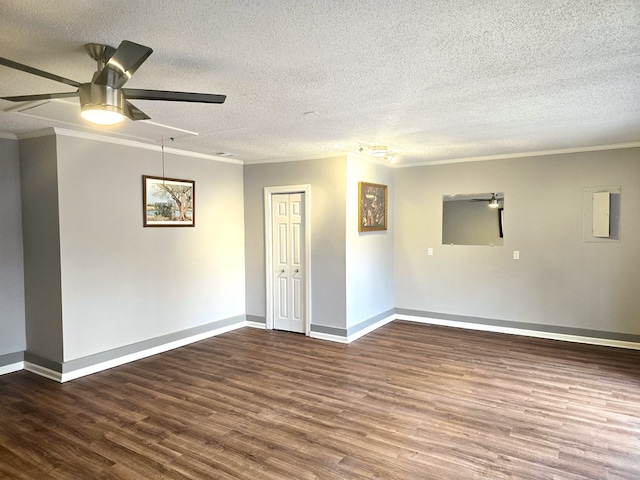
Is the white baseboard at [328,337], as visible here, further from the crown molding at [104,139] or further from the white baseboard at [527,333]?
the crown molding at [104,139]

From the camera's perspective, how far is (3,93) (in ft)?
9.14

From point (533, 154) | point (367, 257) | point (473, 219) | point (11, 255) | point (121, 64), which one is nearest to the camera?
point (121, 64)

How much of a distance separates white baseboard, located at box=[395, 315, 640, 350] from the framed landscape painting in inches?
142

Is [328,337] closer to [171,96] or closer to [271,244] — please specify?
[271,244]

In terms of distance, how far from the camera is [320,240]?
215 inches

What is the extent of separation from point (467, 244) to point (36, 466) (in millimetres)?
5335

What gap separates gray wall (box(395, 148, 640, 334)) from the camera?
16.2ft

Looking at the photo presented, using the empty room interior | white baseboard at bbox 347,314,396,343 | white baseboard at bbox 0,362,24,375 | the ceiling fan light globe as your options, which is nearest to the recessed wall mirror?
the empty room interior

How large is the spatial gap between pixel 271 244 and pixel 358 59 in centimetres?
392

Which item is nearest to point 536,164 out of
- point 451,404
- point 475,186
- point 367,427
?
point 475,186

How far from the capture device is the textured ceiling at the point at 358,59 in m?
1.74

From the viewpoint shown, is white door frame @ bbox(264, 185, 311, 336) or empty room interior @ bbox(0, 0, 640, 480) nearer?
empty room interior @ bbox(0, 0, 640, 480)

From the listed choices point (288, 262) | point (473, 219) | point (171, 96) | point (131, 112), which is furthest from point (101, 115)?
point (473, 219)

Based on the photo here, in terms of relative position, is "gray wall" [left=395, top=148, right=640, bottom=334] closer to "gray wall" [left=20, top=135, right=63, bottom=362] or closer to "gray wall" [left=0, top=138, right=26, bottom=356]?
"gray wall" [left=20, top=135, right=63, bottom=362]
